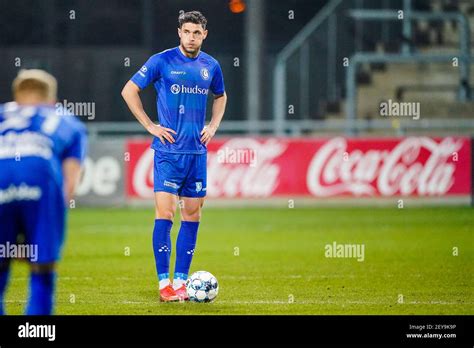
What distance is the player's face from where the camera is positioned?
31.8 ft

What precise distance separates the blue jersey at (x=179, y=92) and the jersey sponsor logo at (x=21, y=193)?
11.7 feet

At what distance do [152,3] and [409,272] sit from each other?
566 inches

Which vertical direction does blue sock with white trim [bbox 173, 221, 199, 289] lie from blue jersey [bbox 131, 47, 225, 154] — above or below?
below

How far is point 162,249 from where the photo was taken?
9883mm

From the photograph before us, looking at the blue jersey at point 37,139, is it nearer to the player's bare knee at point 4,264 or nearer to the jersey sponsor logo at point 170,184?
the player's bare knee at point 4,264

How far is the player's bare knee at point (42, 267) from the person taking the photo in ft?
21.1

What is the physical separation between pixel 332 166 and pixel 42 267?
1504cm

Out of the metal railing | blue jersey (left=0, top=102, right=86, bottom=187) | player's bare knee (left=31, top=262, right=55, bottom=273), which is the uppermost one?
the metal railing

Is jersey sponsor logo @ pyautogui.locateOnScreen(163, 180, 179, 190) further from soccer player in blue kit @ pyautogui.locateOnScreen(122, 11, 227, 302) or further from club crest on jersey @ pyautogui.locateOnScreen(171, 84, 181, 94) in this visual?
club crest on jersey @ pyautogui.locateOnScreen(171, 84, 181, 94)

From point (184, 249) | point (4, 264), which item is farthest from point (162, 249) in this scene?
point (4, 264)

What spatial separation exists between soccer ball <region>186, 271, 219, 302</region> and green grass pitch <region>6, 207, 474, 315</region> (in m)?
0.08

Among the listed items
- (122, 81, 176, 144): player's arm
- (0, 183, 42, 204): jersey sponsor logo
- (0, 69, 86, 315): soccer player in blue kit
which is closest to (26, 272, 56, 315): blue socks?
(0, 69, 86, 315): soccer player in blue kit

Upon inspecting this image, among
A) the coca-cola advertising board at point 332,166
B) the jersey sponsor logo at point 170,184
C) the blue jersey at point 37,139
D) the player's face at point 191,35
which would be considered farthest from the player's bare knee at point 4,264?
the coca-cola advertising board at point 332,166
